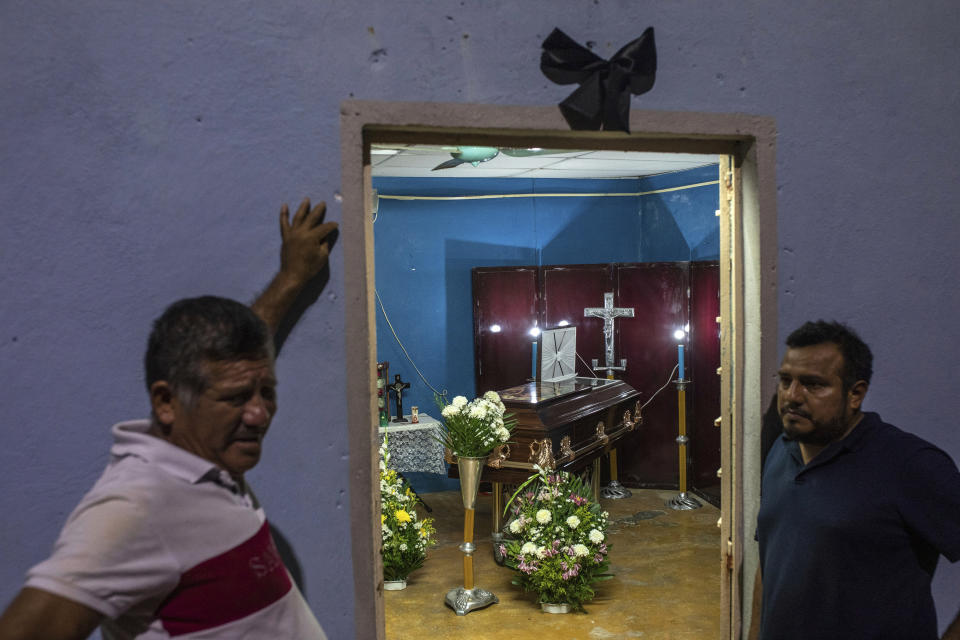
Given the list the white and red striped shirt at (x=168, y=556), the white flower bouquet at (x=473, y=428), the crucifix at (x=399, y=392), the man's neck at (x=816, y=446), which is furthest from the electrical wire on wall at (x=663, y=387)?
the white and red striped shirt at (x=168, y=556)

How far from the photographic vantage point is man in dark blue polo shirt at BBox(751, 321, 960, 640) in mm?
1995

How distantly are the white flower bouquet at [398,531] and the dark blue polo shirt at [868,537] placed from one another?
317cm

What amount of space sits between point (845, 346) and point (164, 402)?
1713 millimetres

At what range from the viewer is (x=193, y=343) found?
141 centimetres

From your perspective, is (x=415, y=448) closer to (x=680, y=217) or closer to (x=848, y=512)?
(x=680, y=217)

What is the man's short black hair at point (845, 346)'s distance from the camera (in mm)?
2137

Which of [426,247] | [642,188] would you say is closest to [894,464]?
[426,247]

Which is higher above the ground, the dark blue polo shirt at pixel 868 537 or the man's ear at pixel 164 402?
the man's ear at pixel 164 402

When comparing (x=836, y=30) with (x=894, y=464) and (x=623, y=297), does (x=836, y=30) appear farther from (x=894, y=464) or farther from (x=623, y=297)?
(x=623, y=297)

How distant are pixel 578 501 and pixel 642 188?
420 cm

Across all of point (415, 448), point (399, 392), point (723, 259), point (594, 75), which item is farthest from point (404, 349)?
point (594, 75)

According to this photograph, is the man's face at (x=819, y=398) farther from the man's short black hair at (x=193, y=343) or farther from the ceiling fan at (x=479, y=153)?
the ceiling fan at (x=479, y=153)

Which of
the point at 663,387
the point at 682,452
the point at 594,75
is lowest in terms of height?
the point at 682,452

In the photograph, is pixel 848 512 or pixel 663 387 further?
pixel 663 387
